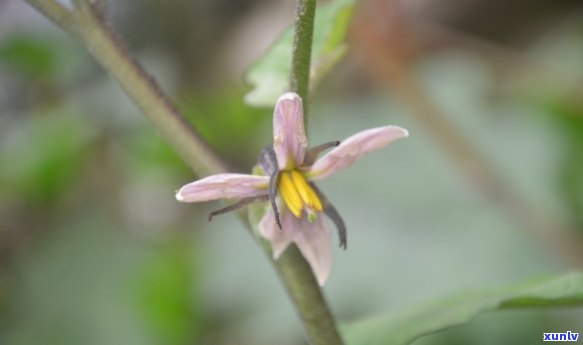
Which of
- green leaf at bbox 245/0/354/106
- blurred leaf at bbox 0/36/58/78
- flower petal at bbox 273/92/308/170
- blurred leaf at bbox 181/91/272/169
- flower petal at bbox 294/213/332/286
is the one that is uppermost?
blurred leaf at bbox 0/36/58/78

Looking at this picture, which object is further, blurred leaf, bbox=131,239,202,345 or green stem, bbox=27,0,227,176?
blurred leaf, bbox=131,239,202,345

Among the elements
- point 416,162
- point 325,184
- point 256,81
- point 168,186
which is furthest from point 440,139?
point 256,81

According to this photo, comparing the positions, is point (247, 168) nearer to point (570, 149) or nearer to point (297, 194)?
point (570, 149)

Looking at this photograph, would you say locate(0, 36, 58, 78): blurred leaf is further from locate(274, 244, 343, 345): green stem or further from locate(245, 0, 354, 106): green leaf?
locate(274, 244, 343, 345): green stem

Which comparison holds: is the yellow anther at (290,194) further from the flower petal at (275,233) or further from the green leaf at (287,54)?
the green leaf at (287,54)

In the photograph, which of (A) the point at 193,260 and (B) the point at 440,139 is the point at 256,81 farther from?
(A) the point at 193,260

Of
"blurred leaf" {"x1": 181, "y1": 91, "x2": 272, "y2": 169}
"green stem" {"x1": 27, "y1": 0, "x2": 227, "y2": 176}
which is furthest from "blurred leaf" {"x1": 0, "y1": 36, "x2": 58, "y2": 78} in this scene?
"green stem" {"x1": 27, "y1": 0, "x2": 227, "y2": 176}

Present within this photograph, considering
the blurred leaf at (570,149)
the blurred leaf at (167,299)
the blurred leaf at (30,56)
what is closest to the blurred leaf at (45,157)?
the blurred leaf at (30,56)
